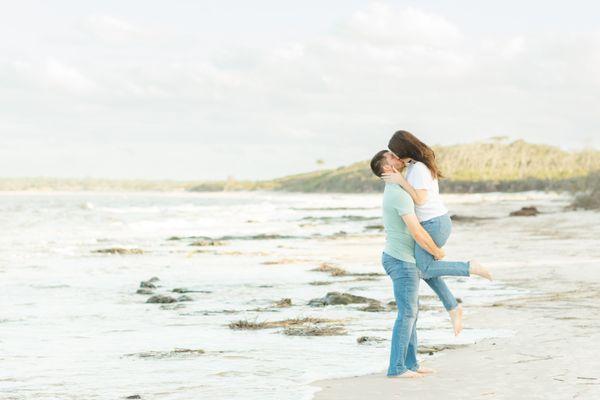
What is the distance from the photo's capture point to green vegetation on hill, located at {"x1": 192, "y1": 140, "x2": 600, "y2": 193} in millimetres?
119625

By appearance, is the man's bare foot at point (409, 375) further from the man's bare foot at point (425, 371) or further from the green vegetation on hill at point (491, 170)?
the green vegetation on hill at point (491, 170)

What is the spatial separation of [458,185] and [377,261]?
349 ft

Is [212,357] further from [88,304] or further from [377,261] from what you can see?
[377,261]

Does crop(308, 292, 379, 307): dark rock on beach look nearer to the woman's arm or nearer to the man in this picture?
the man

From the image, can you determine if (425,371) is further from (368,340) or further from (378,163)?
(368,340)

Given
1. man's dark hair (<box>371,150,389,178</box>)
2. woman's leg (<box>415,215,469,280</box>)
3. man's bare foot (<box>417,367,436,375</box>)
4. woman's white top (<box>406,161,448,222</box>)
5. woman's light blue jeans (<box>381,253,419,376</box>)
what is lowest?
man's bare foot (<box>417,367,436,375</box>)

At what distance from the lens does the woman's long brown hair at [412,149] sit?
7.18 metres

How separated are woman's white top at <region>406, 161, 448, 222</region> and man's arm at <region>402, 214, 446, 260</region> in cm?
17

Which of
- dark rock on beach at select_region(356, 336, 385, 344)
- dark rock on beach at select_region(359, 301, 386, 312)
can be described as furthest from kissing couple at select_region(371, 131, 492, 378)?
dark rock on beach at select_region(359, 301, 386, 312)

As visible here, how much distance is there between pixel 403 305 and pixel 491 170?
139 metres

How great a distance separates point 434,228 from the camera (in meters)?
7.29

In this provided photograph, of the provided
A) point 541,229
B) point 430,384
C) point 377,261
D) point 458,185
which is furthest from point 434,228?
point 458,185

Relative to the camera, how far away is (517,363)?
7855 millimetres

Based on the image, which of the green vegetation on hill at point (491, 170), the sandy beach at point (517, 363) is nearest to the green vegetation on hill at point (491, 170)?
the green vegetation on hill at point (491, 170)
